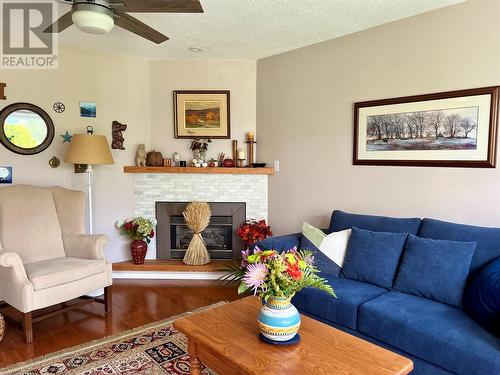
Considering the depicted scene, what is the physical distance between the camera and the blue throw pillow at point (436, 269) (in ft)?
7.29

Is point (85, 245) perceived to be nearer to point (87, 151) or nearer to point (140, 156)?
point (87, 151)

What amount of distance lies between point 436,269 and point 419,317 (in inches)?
15.9

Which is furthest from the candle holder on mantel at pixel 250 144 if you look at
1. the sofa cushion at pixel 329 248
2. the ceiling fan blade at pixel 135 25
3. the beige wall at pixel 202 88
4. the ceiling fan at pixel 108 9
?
the ceiling fan at pixel 108 9

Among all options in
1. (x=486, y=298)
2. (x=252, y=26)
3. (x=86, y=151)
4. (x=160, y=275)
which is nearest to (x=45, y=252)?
(x=86, y=151)

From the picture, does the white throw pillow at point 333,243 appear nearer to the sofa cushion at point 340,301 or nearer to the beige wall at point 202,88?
the sofa cushion at point 340,301

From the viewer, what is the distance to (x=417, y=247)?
242 cm

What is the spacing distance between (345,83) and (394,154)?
32.8 inches

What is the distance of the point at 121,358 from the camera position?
2377 mm

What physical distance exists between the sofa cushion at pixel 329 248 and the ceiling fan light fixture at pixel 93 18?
212cm

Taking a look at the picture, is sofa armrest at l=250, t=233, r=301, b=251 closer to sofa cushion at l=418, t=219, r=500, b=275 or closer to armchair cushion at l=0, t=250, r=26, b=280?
sofa cushion at l=418, t=219, r=500, b=275

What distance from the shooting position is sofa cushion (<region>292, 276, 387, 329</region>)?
7.52 ft

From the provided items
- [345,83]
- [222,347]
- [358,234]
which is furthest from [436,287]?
[345,83]

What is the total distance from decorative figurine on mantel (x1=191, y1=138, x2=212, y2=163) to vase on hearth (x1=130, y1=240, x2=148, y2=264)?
1.16 metres

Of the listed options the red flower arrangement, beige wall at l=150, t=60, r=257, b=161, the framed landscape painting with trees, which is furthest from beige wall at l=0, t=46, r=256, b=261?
the framed landscape painting with trees
